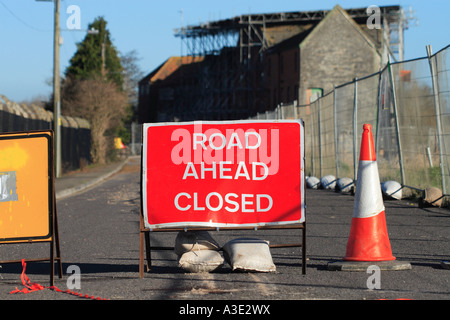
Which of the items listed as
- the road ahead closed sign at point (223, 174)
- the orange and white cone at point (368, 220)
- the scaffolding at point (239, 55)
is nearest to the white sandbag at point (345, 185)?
the orange and white cone at point (368, 220)

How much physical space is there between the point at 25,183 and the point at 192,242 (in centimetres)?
Answer: 177

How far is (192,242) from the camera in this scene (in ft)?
23.2

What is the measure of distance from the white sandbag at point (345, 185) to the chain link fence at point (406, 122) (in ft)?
2.26

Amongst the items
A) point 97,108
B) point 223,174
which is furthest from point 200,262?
point 97,108

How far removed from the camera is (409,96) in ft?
46.8

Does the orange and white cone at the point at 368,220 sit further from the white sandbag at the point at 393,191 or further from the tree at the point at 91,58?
the tree at the point at 91,58

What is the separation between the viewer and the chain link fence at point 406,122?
12.4m

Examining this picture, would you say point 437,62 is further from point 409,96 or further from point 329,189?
point 329,189

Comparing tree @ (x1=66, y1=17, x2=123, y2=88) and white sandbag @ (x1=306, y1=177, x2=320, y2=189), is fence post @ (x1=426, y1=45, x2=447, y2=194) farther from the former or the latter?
tree @ (x1=66, y1=17, x2=123, y2=88)

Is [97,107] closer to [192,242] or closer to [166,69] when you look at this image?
[192,242]
